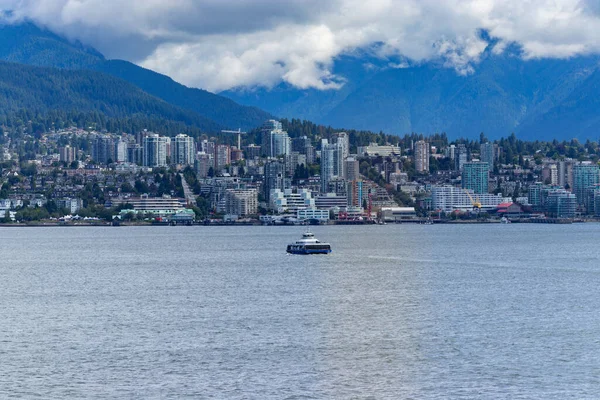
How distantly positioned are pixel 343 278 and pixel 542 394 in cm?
2578

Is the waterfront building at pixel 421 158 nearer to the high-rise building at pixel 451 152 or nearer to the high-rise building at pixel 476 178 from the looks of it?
the high-rise building at pixel 451 152

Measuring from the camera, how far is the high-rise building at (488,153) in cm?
18740

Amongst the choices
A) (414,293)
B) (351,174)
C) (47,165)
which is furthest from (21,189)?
(414,293)

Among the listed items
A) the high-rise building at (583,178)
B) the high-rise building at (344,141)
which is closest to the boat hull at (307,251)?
the high-rise building at (583,178)

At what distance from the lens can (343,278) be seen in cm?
5097

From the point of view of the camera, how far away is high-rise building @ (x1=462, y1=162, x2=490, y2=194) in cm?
16775

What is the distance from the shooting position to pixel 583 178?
164 metres

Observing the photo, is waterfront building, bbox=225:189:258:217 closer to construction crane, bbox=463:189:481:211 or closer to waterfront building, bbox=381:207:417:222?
waterfront building, bbox=381:207:417:222

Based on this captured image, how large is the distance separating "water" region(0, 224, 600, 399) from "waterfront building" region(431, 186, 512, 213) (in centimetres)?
9335

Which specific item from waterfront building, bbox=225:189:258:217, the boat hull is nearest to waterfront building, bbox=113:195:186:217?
waterfront building, bbox=225:189:258:217

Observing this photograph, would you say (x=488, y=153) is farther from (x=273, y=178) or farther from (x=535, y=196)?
(x=273, y=178)

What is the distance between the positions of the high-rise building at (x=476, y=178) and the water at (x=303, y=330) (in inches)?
4224

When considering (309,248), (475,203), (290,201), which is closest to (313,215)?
(290,201)

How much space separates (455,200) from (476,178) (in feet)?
46.4
